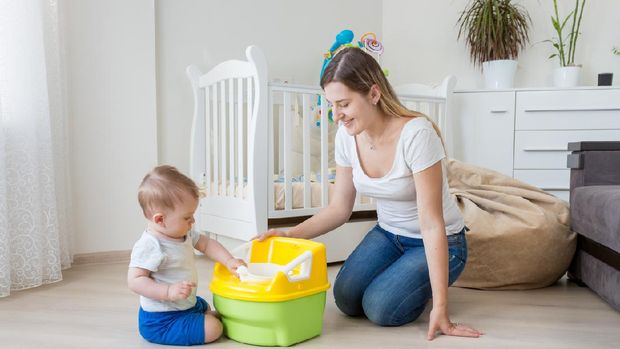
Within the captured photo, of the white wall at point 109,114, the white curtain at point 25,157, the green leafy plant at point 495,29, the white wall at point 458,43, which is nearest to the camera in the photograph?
the white curtain at point 25,157

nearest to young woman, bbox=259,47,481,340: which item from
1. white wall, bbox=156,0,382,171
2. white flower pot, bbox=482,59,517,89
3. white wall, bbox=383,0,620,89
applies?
white wall, bbox=156,0,382,171

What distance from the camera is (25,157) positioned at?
191 cm

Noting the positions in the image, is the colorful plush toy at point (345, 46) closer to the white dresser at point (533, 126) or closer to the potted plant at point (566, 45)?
the white dresser at point (533, 126)

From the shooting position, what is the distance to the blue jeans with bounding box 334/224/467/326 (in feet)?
4.83

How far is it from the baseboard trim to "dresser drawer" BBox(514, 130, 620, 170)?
204 cm

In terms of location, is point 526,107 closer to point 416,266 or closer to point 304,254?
point 416,266

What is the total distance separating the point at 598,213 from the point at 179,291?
1.26 metres

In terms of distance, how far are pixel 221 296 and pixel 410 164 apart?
0.57 meters

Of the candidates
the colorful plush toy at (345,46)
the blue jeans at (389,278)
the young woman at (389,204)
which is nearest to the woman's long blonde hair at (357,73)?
the young woman at (389,204)

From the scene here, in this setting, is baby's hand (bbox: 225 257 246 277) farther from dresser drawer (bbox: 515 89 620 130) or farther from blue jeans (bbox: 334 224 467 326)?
dresser drawer (bbox: 515 89 620 130)

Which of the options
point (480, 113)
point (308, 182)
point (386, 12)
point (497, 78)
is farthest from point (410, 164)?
point (386, 12)

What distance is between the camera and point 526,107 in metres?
2.93

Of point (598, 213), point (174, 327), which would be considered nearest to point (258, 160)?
point (174, 327)

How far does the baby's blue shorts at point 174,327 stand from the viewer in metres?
1.32
